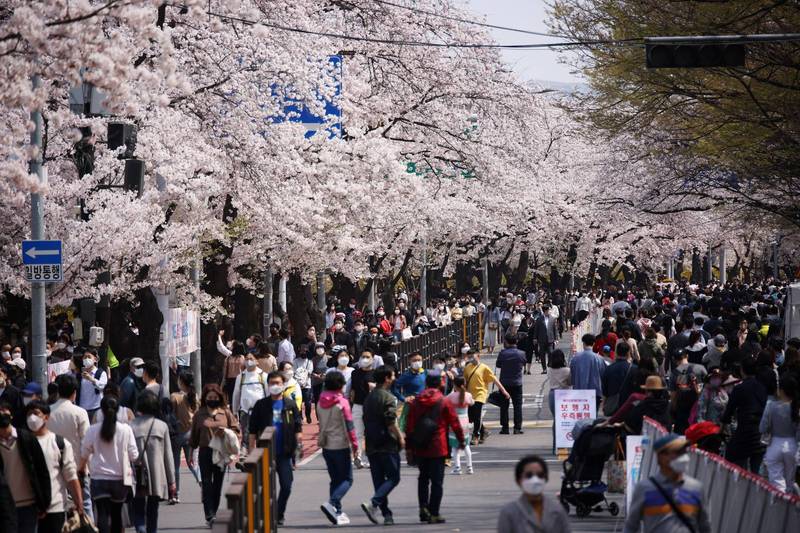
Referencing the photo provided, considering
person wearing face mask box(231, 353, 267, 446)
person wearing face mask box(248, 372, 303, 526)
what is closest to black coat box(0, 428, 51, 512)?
person wearing face mask box(248, 372, 303, 526)

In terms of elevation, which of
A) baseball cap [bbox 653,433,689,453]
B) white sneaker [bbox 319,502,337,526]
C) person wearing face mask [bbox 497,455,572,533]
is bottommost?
white sneaker [bbox 319,502,337,526]

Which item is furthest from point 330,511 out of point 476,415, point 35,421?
point 476,415

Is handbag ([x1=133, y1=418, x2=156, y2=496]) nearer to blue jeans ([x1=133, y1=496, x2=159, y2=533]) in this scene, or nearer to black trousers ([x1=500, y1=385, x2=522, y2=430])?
blue jeans ([x1=133, y1=496, x2=159, y2=533])

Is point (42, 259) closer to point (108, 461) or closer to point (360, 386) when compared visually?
point (360, 386)

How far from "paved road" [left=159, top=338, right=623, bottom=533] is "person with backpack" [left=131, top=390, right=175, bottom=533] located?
49.2 inches

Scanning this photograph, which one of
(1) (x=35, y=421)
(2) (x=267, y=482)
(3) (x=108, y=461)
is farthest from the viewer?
(3) (x=108, y=461)

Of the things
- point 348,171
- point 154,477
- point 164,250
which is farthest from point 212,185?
point 154,477

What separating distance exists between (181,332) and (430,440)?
963cm

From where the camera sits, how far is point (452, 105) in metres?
33.3

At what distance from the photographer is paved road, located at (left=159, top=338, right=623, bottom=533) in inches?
588

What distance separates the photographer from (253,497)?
35.5 ft

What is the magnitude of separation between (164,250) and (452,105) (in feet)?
34.2

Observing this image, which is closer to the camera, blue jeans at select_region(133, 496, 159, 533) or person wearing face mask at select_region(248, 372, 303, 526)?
blue jeans at select_region(133, 496, 159, 533)

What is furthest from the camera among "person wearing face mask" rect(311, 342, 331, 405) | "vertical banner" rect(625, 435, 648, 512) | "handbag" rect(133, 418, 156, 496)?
"person wearing face mask" rect(311, 342, 331, 405)
